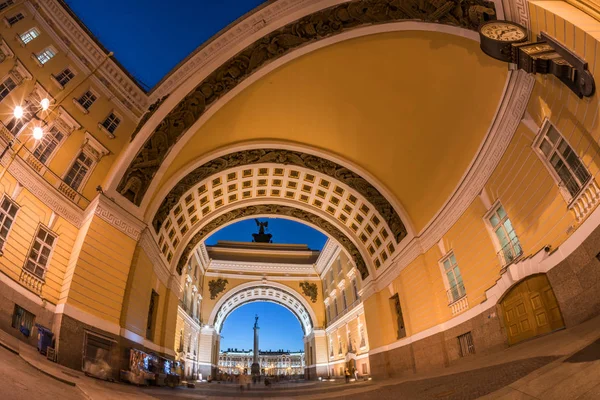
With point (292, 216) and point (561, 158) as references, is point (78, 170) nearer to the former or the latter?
point (292, 216)

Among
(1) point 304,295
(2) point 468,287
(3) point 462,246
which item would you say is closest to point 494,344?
(2) point 468,287

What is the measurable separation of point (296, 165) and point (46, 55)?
36.4 feet

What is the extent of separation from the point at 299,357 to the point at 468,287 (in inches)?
2760

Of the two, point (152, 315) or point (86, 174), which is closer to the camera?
point (86, 174)

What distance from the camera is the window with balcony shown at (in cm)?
1290

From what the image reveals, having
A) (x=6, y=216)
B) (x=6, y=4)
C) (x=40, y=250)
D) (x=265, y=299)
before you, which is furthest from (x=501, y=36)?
(x=265, y=299)

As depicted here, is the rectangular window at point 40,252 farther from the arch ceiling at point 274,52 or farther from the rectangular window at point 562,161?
the rectangular window at point 562,161

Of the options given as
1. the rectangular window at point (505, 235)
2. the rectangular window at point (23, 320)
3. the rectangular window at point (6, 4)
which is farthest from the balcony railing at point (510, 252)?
the rectangular window at point (6, 4)

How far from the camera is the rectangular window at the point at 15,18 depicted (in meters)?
9.55

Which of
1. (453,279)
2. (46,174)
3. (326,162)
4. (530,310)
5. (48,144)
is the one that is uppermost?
(326,162)

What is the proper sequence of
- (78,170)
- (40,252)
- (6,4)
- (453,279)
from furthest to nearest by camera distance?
1. (453,279)
2. (78,170)
3. (40,252)
4. (6,4)

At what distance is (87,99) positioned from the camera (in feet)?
39.1

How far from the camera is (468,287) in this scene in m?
12.1

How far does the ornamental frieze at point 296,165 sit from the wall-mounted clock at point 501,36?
9.72m
